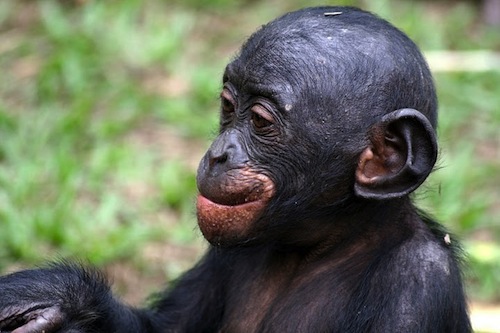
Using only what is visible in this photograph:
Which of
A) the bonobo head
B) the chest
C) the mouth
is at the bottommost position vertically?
the chest

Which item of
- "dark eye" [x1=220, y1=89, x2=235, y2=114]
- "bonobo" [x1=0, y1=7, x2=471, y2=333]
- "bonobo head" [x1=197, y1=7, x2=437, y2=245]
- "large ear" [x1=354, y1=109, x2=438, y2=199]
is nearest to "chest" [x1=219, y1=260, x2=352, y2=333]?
"bonobo" [x1=0, y1=7, x2=471, y2=333]

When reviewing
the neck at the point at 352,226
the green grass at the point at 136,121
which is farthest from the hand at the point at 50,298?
the green grass at the point at 136,121

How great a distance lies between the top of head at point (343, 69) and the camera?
5.14m

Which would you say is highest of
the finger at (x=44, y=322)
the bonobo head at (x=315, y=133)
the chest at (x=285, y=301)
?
the bonobo head at (x=315, y=133)

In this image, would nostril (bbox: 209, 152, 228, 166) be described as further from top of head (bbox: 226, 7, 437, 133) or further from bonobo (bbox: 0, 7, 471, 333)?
top of head (bbox: 226, 7, 437, 133)

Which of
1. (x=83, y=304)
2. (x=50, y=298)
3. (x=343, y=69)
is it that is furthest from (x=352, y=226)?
(x=50, y=298)

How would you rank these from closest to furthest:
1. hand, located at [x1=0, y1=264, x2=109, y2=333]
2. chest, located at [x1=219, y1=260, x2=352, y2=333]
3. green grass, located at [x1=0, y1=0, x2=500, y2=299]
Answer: hand, located at [x1=0, y1=264, x2=109, y2=333]
chest, located at [x1=219, y1=260, x2=352, y2=333]
green grass, located at [x1=0, y1=0, x2=500, y2=299]

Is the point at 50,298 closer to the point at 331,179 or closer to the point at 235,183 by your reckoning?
the point at 235,183

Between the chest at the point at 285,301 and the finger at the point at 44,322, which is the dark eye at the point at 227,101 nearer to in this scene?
the chest at the point at 285,301

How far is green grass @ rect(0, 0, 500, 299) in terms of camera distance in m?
8.22

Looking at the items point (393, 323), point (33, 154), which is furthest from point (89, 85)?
point (393, 323)

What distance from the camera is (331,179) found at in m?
5.23

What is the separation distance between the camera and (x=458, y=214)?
28.4 ft

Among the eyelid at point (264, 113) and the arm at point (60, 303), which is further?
the arm at point (60, 303)
